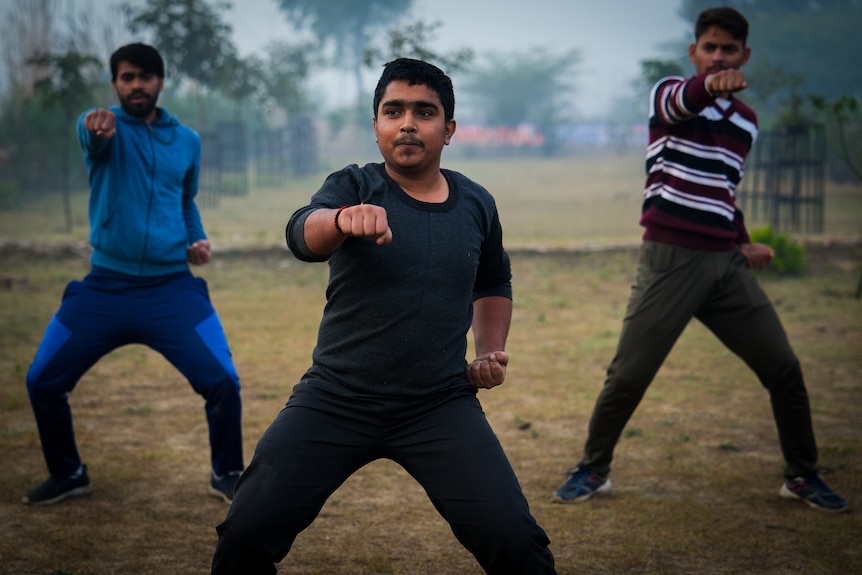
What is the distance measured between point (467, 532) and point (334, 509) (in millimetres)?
2212

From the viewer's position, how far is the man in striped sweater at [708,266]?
459 centimetres

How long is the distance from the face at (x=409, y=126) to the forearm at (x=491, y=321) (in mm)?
593

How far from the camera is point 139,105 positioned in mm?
4785

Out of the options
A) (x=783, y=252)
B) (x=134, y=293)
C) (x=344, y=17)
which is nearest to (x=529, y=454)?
(x=134, y=293)

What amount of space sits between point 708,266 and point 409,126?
2.28m

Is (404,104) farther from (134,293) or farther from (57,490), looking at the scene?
(57,490)

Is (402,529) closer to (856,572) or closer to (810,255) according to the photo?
(856,572)

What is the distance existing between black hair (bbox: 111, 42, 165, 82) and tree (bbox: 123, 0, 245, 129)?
19.2 m

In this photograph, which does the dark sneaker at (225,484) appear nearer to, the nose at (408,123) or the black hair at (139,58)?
the black hair at (139,58)

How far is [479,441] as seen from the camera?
9.54 ft

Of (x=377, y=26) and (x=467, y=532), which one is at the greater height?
(x=377, y=26)

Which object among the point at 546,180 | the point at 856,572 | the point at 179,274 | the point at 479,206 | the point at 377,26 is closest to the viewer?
the point at 479,206

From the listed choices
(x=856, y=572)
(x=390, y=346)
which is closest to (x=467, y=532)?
(x=390, y=346)

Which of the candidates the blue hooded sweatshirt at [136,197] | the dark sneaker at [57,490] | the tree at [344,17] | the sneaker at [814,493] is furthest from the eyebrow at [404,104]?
the tree at [344,17]
